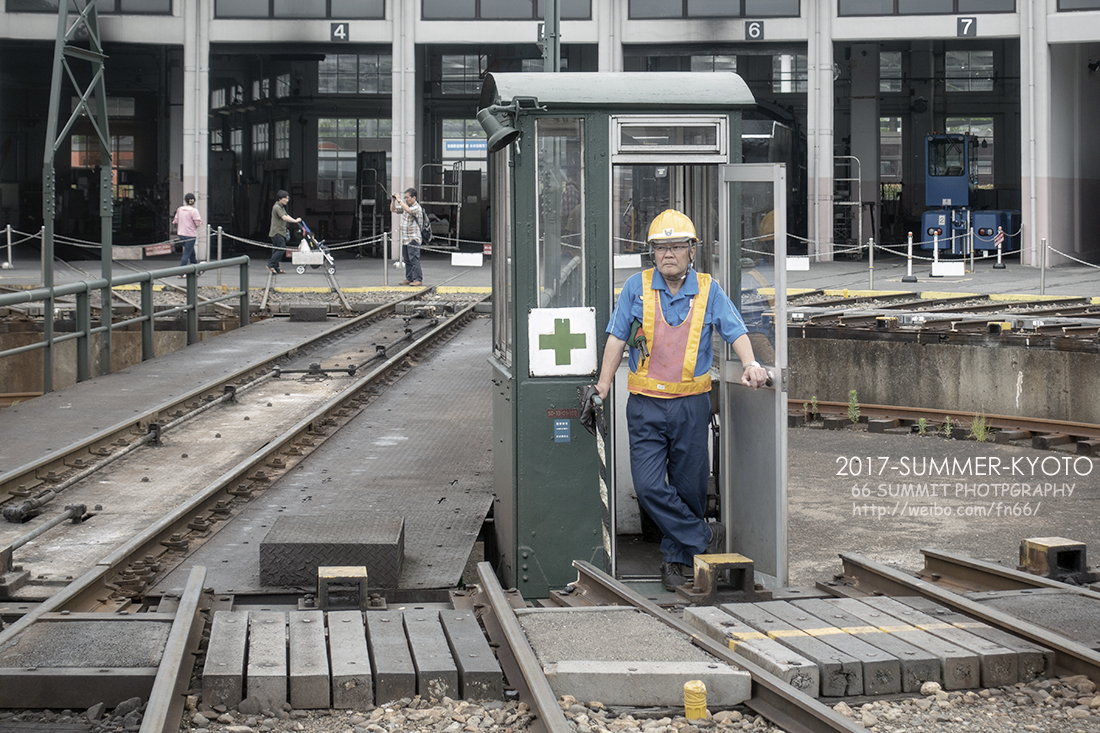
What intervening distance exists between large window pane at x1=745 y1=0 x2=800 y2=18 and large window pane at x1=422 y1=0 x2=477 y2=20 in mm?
6952

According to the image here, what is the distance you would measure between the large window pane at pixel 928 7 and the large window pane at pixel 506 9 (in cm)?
925

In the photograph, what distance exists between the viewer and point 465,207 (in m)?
42.1

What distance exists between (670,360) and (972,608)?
179 cm

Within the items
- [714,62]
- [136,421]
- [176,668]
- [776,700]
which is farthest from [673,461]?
[714,62]

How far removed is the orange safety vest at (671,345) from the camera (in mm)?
6309

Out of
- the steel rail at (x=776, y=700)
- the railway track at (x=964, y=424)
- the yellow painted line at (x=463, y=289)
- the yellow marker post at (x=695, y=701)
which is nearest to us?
the steel rail at (x=776, y=700)

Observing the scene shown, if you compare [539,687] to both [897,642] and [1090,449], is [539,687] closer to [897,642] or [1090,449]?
[897,642]

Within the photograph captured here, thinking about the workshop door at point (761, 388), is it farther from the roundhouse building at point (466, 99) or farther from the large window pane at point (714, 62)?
the large window pane at point (714, 62)

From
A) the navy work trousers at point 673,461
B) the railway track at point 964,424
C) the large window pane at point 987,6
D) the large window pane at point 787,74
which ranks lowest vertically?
the railway track at point 964,424

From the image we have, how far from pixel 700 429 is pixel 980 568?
152cm

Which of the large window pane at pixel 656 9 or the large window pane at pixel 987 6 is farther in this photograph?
the large window pane at pixel 656 9

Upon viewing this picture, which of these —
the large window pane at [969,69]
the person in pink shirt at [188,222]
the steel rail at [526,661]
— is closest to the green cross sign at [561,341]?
the steel rail at [526,661]

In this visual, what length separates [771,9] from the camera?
32.8 m

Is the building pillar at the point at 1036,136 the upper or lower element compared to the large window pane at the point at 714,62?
lower
